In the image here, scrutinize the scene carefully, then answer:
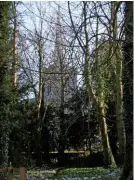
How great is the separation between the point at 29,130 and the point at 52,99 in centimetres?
510

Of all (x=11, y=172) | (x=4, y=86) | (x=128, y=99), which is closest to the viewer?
(x=11, y=172)

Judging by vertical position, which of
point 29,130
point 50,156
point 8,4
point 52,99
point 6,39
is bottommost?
point 50,156

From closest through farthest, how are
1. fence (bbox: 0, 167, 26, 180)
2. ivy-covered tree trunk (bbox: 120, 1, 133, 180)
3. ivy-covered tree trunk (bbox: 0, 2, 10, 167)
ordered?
fence (bbox: 0, 167, 26, 180) < ivy-covered tree trunk (bbox: 120, 1, 133, 180) < ivy-covered tree trunk (bbox: 0, 2, 10, 167)

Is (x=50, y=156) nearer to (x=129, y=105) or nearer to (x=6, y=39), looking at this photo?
(x=6, y=39)

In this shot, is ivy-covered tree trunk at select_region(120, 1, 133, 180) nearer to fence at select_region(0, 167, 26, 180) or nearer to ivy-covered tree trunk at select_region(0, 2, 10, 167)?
fence at select_region(0, 167, 26, 180)

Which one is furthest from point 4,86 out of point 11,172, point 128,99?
point 11,172

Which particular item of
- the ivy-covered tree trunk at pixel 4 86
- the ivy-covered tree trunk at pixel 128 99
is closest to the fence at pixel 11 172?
the ivy-covered tree trunk at pixel 128 99

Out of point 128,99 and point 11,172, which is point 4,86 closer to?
point 128,99

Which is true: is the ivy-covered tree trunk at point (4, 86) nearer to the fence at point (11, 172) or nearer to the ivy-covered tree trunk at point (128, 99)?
the ivy-covered tree trunk at point (128, 99)

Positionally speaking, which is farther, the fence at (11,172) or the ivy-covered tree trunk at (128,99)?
the ivy-covered tree trunk at (128,99)

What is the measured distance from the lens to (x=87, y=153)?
2417cm

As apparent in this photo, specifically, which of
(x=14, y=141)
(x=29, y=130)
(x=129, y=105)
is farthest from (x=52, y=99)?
(x=129, y=105)

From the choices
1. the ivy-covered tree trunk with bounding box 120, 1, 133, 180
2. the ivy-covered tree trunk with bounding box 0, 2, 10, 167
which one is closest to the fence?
the ivy-covered tree trunk with bounding box 120, 1, 133, 180

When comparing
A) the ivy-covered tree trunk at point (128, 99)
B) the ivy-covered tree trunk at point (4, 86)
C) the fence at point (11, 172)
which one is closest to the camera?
the fence at point (11, 172)
